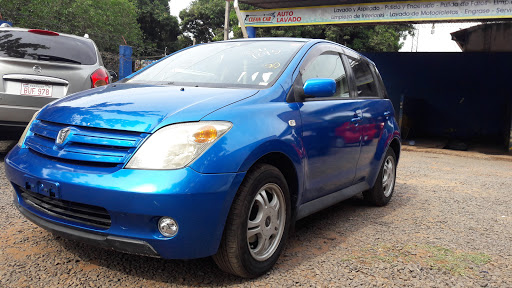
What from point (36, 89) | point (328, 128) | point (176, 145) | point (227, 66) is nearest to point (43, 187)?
point (176, 145)

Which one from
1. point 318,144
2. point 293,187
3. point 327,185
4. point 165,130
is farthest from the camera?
point 327,185

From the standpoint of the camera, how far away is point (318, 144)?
3.33 meters

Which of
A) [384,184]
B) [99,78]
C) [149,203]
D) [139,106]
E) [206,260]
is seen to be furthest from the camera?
[99,78]

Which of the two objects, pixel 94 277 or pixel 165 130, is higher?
pixel 165 130

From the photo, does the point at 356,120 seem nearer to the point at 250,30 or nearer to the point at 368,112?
the point at 368,112

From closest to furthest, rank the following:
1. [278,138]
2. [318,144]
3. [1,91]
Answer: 1. [278,138]
2. [318,144]
3. [1,91]

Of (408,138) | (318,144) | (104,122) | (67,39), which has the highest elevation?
(67,39)

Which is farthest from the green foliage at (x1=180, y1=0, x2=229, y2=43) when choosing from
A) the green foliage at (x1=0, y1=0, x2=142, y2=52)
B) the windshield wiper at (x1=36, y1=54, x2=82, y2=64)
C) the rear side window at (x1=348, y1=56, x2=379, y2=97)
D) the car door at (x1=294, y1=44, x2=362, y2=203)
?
the car door at (x1=294, y1=44, x2=362, y2=203)

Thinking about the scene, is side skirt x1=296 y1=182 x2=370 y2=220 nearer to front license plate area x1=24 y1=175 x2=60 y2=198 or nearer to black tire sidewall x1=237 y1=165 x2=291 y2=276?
black tire sidewall x1=237 y1=165 x2=291 y2=276

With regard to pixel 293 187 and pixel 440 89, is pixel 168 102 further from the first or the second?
pixel 440 89

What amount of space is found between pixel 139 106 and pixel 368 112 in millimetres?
2401

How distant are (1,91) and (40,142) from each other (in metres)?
3.05

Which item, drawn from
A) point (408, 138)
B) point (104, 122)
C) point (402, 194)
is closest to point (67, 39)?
point (104, 122)

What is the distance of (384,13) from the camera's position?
12125mm
